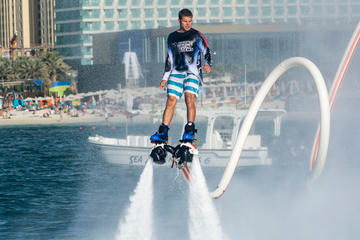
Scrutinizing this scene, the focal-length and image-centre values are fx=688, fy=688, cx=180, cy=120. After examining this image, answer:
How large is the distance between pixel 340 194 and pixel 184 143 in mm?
61738

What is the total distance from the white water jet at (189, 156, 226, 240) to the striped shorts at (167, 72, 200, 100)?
227 centimetres

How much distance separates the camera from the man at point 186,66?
15.9 metres

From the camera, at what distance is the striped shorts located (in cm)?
1611

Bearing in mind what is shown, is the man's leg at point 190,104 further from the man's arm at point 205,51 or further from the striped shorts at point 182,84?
the man's arm at point 205,51

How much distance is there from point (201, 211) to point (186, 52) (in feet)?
17.6

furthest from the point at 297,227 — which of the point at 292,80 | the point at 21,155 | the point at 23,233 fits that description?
the point at 292,80

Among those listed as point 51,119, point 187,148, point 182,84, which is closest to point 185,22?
point 182,84

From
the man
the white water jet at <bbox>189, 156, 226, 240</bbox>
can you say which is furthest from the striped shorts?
the white water jet at <bbox>189, 156, 226, 240</bbox>

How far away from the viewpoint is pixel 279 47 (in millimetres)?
198875

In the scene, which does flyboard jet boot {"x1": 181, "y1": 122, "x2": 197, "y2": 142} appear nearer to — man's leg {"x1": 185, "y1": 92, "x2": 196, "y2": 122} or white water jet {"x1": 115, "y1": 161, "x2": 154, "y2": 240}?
man's leg {"x1": 185, "y1": 92, "x2": 196, "y2": 122}

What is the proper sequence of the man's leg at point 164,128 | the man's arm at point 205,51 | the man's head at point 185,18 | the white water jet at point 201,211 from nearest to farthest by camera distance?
the man's head at point 185,18, the man's arm at point 205,51, the man's leg at point 164,128, the white water jet at point 201,211

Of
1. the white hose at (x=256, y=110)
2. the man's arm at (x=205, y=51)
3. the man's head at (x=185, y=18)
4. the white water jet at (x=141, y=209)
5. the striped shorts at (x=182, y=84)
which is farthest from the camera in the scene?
the white water jet at (x=141, y=209)

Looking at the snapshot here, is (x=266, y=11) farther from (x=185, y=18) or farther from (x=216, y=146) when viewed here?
(x=185, y=18)

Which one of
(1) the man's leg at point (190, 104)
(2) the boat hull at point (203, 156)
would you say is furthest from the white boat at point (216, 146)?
(1) the man's leg at point (190, 104)
